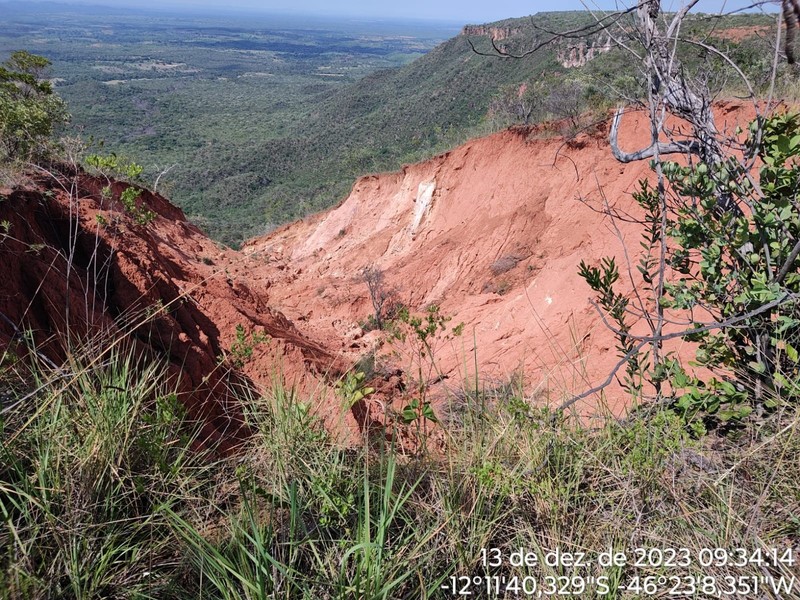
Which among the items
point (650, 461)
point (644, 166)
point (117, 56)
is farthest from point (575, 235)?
point (117, 56)

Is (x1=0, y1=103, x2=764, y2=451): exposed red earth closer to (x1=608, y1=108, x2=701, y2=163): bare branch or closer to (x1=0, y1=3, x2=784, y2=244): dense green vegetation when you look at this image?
(x1=608, y1=108, x2=701, y2=163): bare branch

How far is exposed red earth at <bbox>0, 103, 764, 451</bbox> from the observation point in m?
4.88

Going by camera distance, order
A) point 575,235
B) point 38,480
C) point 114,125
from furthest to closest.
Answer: point 114,125
point 575,235
point 38,480

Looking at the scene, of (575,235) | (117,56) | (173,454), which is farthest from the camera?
(117,56)

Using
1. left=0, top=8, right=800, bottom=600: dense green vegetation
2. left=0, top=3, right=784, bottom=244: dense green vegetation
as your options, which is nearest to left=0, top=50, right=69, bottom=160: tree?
left=0, top=3, right=784, bottom=244: dense green vegetation

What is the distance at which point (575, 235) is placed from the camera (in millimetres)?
12117

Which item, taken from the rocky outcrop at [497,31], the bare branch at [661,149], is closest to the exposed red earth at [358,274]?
the bare branch at [661,149]

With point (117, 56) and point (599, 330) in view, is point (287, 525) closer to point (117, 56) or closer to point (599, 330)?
point (599, 330)

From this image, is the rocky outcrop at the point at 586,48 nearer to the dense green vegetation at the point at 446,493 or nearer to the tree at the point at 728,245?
the tree at the point at 728,245

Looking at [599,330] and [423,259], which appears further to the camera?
[423,259]

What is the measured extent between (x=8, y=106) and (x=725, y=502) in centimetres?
1126

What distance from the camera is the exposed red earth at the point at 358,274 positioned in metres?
4.88

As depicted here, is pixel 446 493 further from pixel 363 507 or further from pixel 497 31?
pixel 497 31

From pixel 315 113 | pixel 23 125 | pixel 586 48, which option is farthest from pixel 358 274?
pixel 315 113
